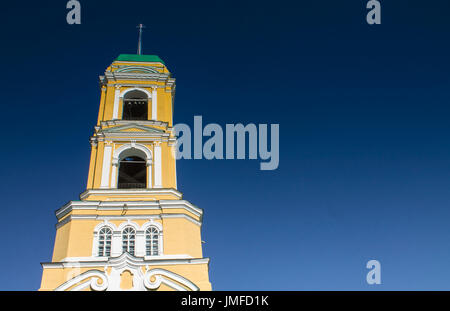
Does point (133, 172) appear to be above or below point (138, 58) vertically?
below

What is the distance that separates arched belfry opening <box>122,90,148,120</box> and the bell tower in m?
0.06

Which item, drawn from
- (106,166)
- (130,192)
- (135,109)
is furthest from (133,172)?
(135,109)

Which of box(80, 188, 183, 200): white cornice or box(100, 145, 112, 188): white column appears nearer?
box(80, 188, 183, 200): white cornice

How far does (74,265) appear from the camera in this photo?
22406mm

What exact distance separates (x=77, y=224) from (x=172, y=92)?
11260mm

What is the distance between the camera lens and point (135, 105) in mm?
31547

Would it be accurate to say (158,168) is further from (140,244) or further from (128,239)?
(140,244)

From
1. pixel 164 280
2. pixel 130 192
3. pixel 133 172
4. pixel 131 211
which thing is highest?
pixel 133 172

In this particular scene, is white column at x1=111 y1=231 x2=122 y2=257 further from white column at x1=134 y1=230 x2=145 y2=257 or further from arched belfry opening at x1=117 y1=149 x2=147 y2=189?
arched belfry opening at x1=117 y1=149 x2=147 y2=189

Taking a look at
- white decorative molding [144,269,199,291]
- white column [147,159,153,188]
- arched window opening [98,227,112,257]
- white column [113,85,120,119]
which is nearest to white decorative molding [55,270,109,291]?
arched window opening [98,227,112,257]

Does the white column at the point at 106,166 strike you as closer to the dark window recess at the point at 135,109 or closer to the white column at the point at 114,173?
the white column at the point at 114,173

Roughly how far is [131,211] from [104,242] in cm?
199

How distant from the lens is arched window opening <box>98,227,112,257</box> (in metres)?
23.4
